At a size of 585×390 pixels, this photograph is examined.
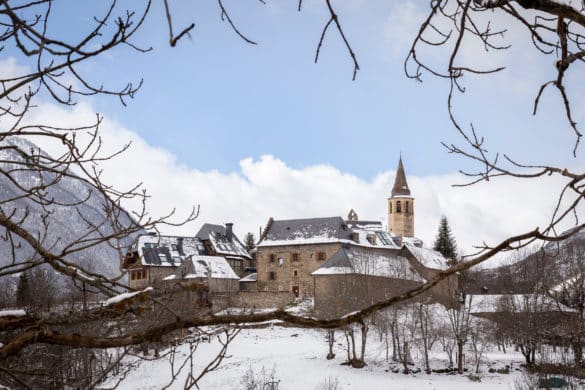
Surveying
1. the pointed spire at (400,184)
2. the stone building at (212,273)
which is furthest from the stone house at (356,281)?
the pointed spire at (400,184)

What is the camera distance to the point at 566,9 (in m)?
1.76

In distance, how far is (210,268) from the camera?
46.0m

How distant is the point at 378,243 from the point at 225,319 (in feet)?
181

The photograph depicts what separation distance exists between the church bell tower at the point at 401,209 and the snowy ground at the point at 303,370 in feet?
123

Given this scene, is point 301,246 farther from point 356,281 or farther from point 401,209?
point 401,209

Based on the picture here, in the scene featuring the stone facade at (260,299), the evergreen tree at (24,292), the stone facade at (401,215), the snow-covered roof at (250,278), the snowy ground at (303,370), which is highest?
the stone facade at (401,215)

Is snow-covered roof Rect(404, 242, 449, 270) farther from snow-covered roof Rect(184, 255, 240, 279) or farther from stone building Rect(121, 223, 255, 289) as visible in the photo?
snow-covered roof Rect(184, 255, 240, 279)

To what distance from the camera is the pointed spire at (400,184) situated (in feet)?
256

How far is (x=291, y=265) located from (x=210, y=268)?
981 centimetres

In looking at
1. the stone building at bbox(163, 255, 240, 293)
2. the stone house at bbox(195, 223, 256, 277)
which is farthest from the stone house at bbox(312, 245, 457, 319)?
the stone house at bbox(195, 223, 256, 277)

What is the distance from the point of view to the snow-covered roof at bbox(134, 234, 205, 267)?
162 ft

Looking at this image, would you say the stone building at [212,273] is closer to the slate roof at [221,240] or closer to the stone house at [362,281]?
the slate roof at [221,240]

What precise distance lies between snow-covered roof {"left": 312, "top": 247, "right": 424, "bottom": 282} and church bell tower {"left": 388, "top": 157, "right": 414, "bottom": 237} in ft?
94.9

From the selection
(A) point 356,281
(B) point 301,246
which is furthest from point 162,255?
(A) point 356,281
